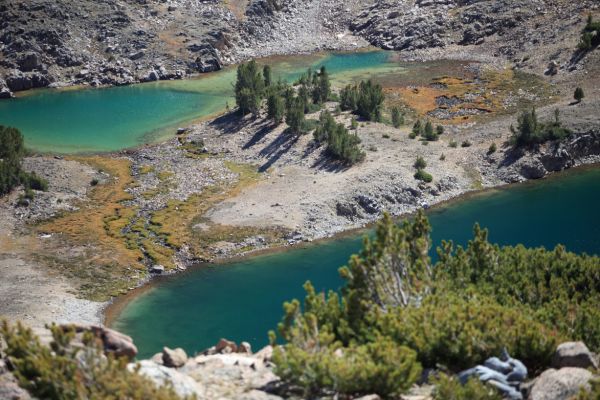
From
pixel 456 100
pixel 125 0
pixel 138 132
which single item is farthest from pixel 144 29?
pixel 456 100

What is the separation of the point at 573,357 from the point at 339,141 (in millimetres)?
61319

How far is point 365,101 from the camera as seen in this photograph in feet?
330

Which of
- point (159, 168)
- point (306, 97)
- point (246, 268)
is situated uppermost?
point (306, 97)

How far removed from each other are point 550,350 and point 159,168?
68782 millimetres

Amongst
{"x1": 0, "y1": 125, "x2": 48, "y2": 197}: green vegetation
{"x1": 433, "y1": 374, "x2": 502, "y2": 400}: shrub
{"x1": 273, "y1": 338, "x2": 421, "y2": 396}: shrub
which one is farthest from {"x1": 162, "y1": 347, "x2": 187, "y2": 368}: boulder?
{"x1": 0, "y1": 125, "x2": 48, "y2": 197}: green vegetation

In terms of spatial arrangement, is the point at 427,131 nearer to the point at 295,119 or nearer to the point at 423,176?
the point at 423,176

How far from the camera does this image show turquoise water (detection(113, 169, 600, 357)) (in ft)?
188

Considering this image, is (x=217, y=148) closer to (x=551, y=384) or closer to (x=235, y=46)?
(x=235, y=46)

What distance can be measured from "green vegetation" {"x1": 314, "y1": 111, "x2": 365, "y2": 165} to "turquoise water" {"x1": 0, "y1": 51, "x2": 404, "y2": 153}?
1069 inches

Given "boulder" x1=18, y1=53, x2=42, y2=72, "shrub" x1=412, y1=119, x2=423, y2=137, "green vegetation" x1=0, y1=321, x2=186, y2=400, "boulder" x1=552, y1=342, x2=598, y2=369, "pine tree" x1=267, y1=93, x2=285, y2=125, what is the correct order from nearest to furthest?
"green vegetation" x1=0, y1=321, x2=186, y2=400 → "boulder" x1=552, y1=342, x2=598, y2=369 → "shrub" x1=412, y1=119, x2=423, y2=137 → "pine tree" x1=267, y1=93, x2=285, y2=125 → "boulder" x1=18, y1=53, x2=42, y2=72

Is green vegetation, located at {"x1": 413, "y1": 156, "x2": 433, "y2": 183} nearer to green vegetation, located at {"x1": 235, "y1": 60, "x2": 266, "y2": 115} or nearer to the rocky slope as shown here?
green vegetation, located at {"x1": 235, "y1": 60, "x2": 266, "y2": 115}

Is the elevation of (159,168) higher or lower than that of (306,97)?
lower

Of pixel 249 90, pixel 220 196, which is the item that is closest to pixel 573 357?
pixel 220 196

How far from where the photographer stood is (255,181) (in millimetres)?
85250
